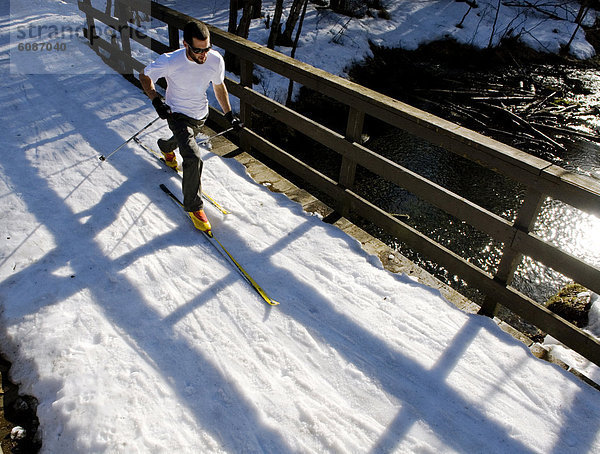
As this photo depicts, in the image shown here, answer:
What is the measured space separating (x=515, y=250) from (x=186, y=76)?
3552 mm

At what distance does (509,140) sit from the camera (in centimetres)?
1194

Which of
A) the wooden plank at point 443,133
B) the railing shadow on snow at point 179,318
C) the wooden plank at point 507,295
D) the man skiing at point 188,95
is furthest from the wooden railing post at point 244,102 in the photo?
the wooden plank at point 507,295

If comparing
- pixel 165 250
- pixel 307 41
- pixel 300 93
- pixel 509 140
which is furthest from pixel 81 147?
pixel 307 41

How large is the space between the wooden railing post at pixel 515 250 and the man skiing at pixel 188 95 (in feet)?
9.20

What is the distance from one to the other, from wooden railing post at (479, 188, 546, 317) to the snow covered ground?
22cm

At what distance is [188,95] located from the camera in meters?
4.89

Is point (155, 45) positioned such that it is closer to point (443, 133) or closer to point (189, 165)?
point (189, 165)

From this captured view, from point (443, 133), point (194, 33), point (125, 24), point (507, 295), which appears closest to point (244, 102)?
point (194, 33)

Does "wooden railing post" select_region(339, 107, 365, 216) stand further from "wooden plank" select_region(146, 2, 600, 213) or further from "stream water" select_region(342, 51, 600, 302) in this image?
"stream water" select_region(342, 51, 600, 302)

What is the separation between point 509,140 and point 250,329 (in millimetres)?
10538

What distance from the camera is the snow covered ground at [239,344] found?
9.83ft

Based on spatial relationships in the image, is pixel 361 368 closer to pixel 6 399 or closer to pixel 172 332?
pixel 172 332

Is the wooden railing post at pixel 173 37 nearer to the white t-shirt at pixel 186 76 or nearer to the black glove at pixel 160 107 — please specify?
the white t-shirt at pixel 186 76

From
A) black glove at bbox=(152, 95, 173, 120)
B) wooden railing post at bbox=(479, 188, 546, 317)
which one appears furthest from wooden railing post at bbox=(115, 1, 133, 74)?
wooden railing post at bbox=(479, 188, 546, 317)
